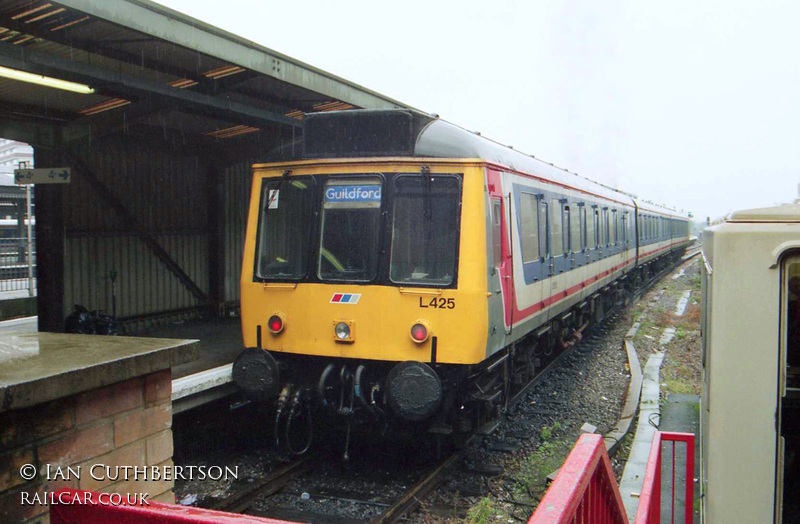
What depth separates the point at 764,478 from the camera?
303cm

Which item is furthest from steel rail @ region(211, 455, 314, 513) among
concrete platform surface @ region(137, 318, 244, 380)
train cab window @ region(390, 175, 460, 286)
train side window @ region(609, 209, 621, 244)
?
train side window @ region(609, 209, 621, 244)

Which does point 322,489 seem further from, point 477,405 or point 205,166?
point 205,166

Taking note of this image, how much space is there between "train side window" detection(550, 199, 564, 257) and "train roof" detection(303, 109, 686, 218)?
8.24ft

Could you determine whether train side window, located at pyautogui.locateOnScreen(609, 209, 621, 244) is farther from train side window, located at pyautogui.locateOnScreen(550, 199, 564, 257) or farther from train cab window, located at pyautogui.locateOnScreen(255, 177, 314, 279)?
train cab window, located at pyautogui.locateOnScreen(255, 177, 314, 279)

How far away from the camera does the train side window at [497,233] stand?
626 cm

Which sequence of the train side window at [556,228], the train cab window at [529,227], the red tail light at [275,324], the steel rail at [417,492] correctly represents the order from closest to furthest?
1. the steel rail at [417,492]
2. the red tail light at [275,324]
3. the train cab window at [529,227]
4. the train side window at [556,228]

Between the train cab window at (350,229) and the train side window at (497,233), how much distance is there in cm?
104

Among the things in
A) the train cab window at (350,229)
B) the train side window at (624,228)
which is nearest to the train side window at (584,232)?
the train side window at (624,228)

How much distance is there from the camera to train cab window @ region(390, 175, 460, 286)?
602 centimetres

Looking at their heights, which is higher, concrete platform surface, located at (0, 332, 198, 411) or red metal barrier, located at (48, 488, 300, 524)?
concrete platform surface, located at (0, 332, 198, 411)

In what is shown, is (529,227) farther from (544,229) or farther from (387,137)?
(387,137)

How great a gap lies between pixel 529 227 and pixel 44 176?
18.8 feet

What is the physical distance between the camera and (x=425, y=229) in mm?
6141

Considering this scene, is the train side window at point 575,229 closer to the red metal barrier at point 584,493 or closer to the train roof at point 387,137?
the train roof at point 387,137
